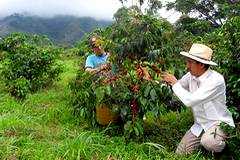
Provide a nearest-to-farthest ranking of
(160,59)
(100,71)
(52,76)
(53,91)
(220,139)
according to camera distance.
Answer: (220,139)
(160,59)
(100,71)
(53,91)
(52,76)

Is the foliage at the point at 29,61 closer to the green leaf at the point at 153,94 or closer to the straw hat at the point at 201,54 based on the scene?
the green leaf at the point at 153,94

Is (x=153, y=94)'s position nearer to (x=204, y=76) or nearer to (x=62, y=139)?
A: (x=204, y=76)

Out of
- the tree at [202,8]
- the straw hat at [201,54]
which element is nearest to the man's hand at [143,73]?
Answer: the straw hat at [201,54]

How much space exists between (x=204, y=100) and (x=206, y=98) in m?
0.03

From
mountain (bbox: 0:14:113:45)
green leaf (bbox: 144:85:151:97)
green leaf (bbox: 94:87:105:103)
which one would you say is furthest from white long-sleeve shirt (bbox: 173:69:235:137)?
mountain (bbox: 0:14:113:45)

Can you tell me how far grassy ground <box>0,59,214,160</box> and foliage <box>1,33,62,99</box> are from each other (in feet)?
4.23

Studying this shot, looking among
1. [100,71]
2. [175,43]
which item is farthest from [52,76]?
[175,43]

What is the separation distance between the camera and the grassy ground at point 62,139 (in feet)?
12.4

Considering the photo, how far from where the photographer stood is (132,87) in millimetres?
4258

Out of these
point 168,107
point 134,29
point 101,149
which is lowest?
point 101,149

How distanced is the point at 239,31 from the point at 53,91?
3.96m

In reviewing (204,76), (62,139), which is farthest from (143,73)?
(62,139)

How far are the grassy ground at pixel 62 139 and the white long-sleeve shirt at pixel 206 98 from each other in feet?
1.16

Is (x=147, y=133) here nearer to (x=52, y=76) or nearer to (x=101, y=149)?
(x=101, y=149)
